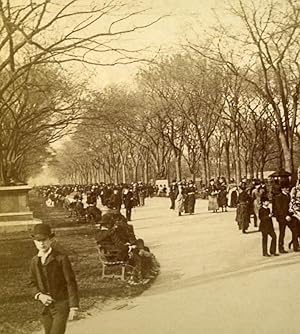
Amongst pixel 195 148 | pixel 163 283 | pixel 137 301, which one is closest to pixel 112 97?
pixel 163 283

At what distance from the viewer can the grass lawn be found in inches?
174

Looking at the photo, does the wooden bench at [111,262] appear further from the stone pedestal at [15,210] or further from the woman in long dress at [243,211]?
the woman in long dress at [243,211]

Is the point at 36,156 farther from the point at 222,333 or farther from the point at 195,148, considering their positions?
the point at 195,148

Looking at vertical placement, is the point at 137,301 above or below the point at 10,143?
below

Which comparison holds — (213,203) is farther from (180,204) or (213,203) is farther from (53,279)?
(53,279)

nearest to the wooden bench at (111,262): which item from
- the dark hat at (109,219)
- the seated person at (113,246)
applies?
the seated person at (113,246)

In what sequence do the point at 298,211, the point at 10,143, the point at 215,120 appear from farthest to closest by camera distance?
the point at 215,120, the point at 10,143, the point at 298,211

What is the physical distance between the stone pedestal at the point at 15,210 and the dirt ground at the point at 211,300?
1625 mm

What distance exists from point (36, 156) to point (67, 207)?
152cm

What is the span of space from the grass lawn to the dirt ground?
1.02 ft

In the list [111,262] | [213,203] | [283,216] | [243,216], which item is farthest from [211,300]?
[213,203]

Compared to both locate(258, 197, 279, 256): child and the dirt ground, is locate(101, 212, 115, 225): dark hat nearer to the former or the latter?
the dirt ground

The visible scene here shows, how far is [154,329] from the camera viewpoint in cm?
408

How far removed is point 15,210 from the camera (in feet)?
22.8
